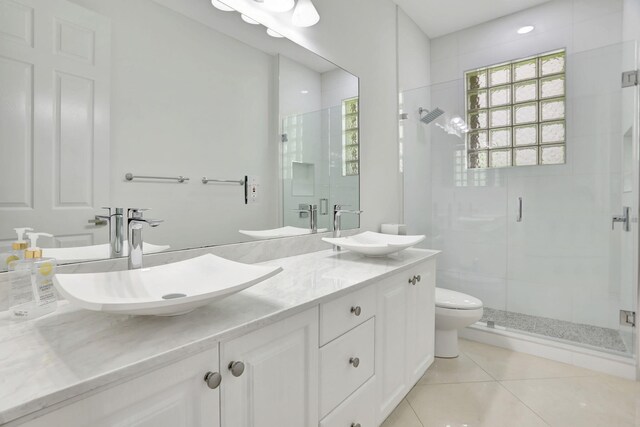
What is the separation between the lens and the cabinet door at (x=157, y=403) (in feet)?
1.77

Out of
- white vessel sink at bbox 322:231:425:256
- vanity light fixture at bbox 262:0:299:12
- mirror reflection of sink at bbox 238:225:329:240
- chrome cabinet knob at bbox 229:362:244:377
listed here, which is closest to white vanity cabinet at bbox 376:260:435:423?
white vessel sink at bbox 322:231:425:256

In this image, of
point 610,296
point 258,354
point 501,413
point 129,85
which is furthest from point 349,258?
point 610,296

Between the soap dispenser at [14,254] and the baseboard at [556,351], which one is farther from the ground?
the soap dispenser at [14,254]

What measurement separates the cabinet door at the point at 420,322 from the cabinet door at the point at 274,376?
0.78 meters

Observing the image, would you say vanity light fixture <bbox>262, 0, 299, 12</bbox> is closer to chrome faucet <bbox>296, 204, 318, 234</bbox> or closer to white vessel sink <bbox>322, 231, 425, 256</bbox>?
chrome faucet <bbox>296, 204, 318, 234</bbox>

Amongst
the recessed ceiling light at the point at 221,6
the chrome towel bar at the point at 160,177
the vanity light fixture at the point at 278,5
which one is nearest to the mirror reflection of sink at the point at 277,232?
the chrome towel bar at the point at 160,177

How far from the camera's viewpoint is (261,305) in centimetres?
92

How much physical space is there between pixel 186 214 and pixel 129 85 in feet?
1.60

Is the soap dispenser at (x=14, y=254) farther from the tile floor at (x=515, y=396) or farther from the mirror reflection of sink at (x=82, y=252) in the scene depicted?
the tile floor at (x=515, y=396)

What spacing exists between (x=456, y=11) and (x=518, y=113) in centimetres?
103

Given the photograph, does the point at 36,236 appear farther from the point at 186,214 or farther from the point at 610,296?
the point at 610,296

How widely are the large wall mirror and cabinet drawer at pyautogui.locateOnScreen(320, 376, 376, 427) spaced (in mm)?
783

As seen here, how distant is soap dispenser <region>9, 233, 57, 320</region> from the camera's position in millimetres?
809

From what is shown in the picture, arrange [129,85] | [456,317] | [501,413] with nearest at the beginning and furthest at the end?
[129,85], [501,413], [456,317]
